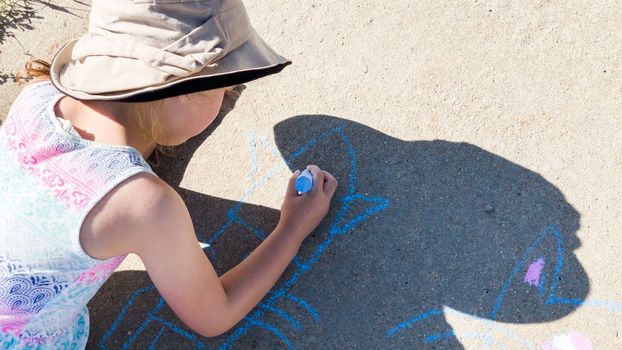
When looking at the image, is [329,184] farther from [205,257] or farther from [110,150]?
[110,150]

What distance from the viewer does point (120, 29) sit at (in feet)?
4.45

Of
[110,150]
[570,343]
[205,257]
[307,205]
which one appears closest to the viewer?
[110,150]

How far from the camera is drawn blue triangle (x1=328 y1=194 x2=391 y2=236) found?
2.10 metres

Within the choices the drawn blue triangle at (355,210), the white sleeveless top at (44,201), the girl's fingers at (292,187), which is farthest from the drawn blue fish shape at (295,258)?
the white sleeveless top at (44,201)

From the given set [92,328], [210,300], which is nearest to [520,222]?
[210,300]

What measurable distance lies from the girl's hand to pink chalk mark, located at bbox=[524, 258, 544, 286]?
0.72m

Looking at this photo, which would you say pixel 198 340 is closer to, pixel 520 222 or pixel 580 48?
pixel 520 222

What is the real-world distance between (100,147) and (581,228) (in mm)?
1552

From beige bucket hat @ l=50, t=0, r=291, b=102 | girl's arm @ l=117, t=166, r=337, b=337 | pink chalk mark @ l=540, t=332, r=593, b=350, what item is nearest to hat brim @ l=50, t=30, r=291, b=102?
beige bucket hat @ l=50, t=0, r=291, b=102

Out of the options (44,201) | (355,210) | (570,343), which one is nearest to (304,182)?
(355,210)

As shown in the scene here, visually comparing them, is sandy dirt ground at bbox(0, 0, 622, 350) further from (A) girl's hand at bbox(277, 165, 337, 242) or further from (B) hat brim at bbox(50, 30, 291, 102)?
(B) hat brim at bbox(50, 30, 291, 102)

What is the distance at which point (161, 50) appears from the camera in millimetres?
1338

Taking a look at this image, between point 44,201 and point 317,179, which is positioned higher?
point 44,201

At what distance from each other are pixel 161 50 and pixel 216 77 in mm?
139
